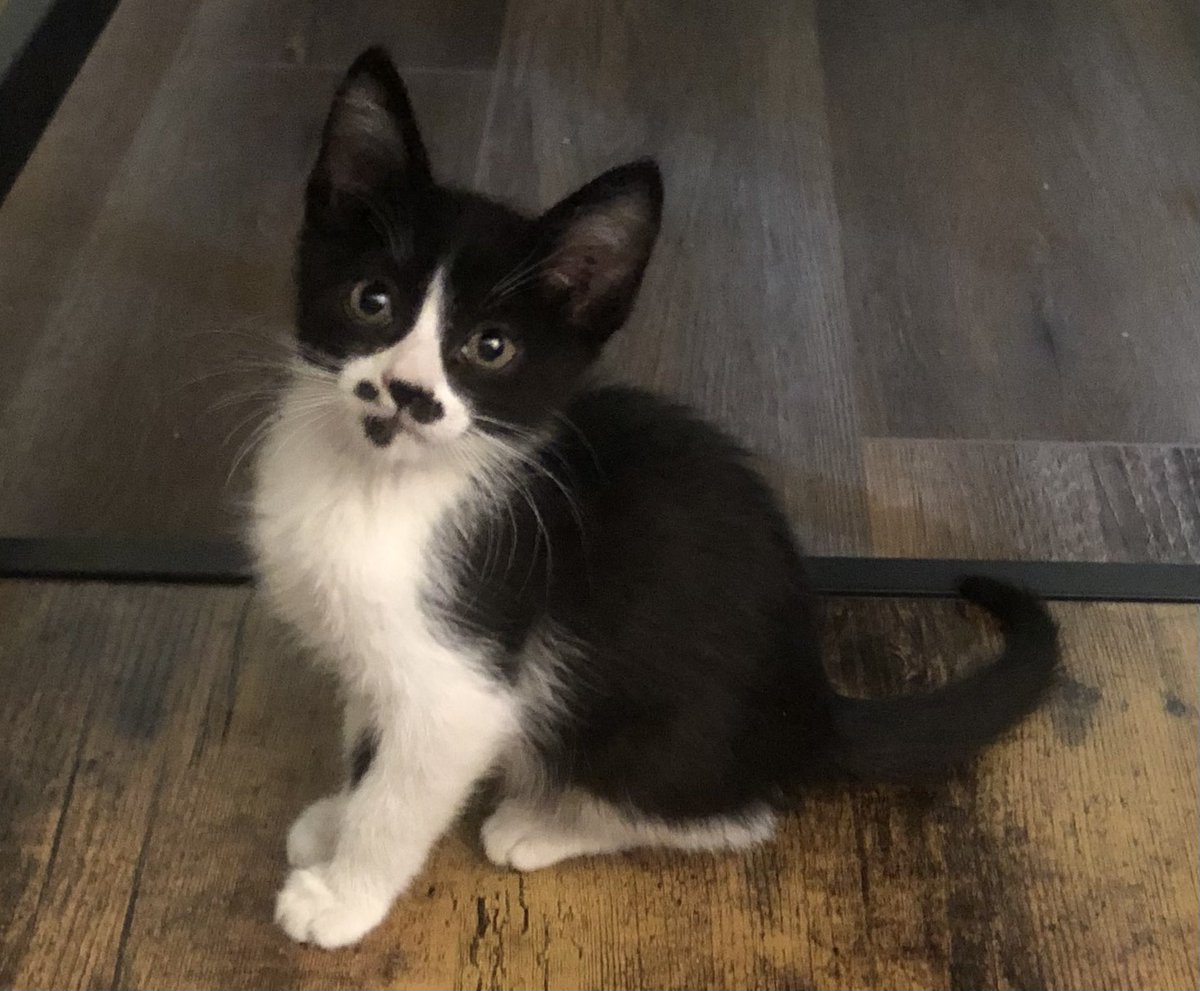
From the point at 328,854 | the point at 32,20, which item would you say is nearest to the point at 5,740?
the point at 328,854

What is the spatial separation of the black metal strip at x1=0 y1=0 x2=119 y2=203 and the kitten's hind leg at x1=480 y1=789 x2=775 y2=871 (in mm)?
917

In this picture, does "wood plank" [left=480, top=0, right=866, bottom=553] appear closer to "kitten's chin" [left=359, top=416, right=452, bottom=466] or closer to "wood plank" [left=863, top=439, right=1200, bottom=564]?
"wood plank" [left=863, top=439, right=1200, bottom=564]

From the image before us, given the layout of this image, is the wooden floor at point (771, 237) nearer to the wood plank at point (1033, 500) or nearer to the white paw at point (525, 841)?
the wood plank at point (1033, 500)

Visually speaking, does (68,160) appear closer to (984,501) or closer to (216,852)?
(216,852)

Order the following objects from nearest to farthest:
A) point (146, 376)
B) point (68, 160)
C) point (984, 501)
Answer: point (984, 501), point (146, 376), point (68, 160)

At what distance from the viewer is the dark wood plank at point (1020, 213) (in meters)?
1.67

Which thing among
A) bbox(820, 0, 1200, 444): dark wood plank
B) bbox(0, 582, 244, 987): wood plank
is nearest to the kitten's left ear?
bbox(0, 582, 244, 987): wood plank

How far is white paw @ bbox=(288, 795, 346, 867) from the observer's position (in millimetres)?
1174

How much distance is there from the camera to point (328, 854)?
1.17 meters

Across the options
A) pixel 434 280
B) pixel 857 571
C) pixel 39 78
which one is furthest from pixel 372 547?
pixel 39 78

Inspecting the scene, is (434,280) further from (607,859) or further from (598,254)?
(607,859)

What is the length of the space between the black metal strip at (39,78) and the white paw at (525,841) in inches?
35.8

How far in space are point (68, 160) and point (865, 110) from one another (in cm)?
134

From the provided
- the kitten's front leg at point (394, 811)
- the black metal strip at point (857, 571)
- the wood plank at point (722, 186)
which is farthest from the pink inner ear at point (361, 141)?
the wood plank at point (722, 186)
